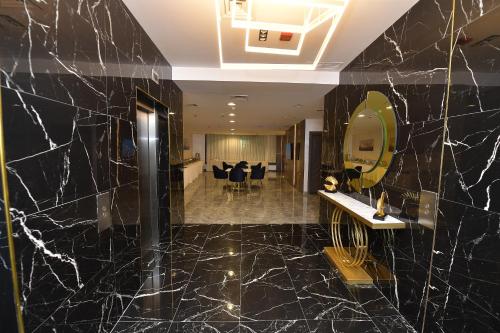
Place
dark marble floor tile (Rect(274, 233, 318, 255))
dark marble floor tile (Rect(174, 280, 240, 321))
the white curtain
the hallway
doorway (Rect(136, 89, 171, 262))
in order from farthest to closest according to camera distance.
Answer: the white curtain
dark marble floor tile (Rect(274, 233, 318, 255))
doorway (Rect(136, 89, 171, 262))
dark marble floor tile (Rect(174, 280, 240, 321))
the hallway

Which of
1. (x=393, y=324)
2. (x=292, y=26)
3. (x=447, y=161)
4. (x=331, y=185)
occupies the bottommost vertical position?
(x=393, y=324)

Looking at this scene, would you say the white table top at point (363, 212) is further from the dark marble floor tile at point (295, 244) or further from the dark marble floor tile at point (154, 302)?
the dark marble floor tile at point (154, 302)

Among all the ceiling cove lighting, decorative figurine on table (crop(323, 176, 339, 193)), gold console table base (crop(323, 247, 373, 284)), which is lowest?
gold console table base (crop(323, 247, 373, 284))

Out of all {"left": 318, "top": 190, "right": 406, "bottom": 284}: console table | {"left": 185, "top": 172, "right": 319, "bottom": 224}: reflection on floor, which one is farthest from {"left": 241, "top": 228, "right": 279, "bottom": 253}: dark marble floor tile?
{"left": 318, "top": 190, "right": 406, "bottom": 284}: console table

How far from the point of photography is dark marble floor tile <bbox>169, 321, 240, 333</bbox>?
1722mm

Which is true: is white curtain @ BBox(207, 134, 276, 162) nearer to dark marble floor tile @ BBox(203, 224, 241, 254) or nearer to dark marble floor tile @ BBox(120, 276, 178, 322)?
dark marble floor tile @ BBox(203, 224, 241, 254)

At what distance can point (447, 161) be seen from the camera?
146 cm

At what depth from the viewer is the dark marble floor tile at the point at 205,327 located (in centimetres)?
172

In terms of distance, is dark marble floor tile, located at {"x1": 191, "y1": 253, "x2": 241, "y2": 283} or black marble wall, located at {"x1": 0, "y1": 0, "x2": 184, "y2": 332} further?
dark marble floor tile, located at {"x1": 191, "y1": 253, "x2": 241, "y2": 283}

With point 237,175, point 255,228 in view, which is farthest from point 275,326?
point 237,175

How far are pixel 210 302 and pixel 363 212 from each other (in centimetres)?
168

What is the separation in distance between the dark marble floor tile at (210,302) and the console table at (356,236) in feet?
4.08

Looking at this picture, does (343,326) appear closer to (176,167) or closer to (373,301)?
(373,301)

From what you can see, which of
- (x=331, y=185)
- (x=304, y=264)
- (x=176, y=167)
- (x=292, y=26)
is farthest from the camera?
(x=176, y=167)
